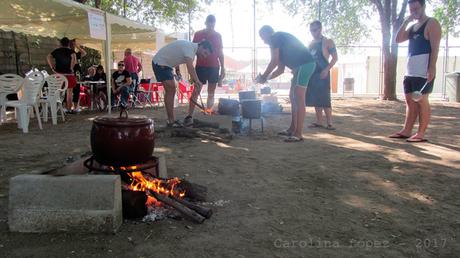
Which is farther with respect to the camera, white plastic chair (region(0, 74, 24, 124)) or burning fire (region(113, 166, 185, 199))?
white plastic chair (region(0, 74, 24, 124))

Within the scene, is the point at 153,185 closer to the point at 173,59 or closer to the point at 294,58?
the point at 294,58

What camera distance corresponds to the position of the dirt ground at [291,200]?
2588mm

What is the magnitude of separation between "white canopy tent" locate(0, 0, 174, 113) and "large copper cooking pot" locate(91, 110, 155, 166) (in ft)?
22.5

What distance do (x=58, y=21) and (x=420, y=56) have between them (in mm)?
10663

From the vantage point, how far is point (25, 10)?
10930 mm

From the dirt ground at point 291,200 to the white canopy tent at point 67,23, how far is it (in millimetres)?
4206

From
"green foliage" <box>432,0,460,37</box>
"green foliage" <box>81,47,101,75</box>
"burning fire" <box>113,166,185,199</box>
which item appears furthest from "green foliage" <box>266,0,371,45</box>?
"burning fire" <box>113,166,185,199</box>

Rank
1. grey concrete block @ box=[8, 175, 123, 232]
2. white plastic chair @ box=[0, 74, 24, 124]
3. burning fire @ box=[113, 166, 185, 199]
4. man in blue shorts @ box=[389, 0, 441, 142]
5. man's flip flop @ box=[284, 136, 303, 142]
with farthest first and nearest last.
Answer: white plastic chair @ box=[0, 74, 24, 124] → man's flip flop @ box=[284, 136, 303, 142] → man in blue shorts @ box=[389, 0, 441, 142] → burning fire @ box=[113, 166, 185, 199] → grey concrete block @ box=[8, 175, 123, 232]

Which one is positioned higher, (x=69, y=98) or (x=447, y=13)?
(x=447, y=13)

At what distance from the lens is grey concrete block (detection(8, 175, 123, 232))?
8.98 ft

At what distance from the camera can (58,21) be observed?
1259cm

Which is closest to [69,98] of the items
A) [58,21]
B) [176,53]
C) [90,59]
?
[58,21]

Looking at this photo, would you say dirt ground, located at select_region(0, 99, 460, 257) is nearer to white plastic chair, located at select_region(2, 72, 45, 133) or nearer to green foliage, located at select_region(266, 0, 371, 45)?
white plastic chair, located at select_region(2, 72, 45, 133)

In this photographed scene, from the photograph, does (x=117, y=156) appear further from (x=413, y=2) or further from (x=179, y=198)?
(x=413, y=2)
